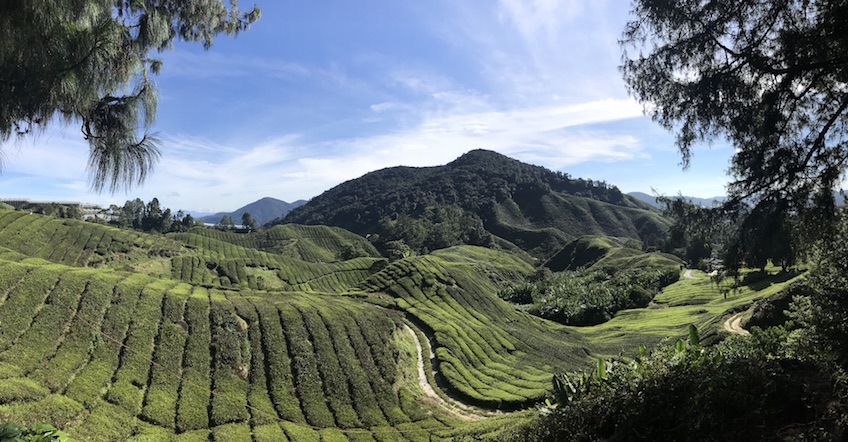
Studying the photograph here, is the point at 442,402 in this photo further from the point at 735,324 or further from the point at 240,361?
the point at 735,324

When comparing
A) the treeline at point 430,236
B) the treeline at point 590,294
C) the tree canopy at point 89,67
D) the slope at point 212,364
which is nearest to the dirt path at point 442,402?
the slope at point 212,364

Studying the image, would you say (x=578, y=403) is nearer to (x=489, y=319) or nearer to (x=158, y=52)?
(x=158, y=52)

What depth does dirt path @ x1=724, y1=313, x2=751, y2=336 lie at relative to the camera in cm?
3062

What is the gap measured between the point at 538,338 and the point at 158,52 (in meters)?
48.4

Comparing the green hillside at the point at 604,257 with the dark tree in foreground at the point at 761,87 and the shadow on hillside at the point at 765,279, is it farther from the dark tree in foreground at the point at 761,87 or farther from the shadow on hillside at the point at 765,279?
the dark tree in foreground at the point at 761,87

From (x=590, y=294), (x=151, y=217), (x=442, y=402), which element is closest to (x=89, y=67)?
(x=442, y=402)

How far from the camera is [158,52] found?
9.39 meters

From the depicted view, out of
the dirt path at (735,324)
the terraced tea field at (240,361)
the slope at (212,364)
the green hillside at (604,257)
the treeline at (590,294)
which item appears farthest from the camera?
the green hillside at (604,257)

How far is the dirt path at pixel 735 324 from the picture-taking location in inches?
1205

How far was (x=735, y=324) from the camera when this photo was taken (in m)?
33.5

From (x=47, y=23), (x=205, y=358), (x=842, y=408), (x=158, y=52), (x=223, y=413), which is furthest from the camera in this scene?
(x=205, y=358)

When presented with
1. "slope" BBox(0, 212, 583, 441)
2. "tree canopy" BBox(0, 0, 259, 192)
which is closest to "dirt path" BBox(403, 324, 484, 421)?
"slope" BBox(0, 212, 583, 441)

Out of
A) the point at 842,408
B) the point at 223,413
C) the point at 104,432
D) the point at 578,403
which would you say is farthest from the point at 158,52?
the point at 223,413

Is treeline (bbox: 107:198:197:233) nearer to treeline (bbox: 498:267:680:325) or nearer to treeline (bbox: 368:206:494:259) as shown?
treeline (bbox: 368:206:494:259)
